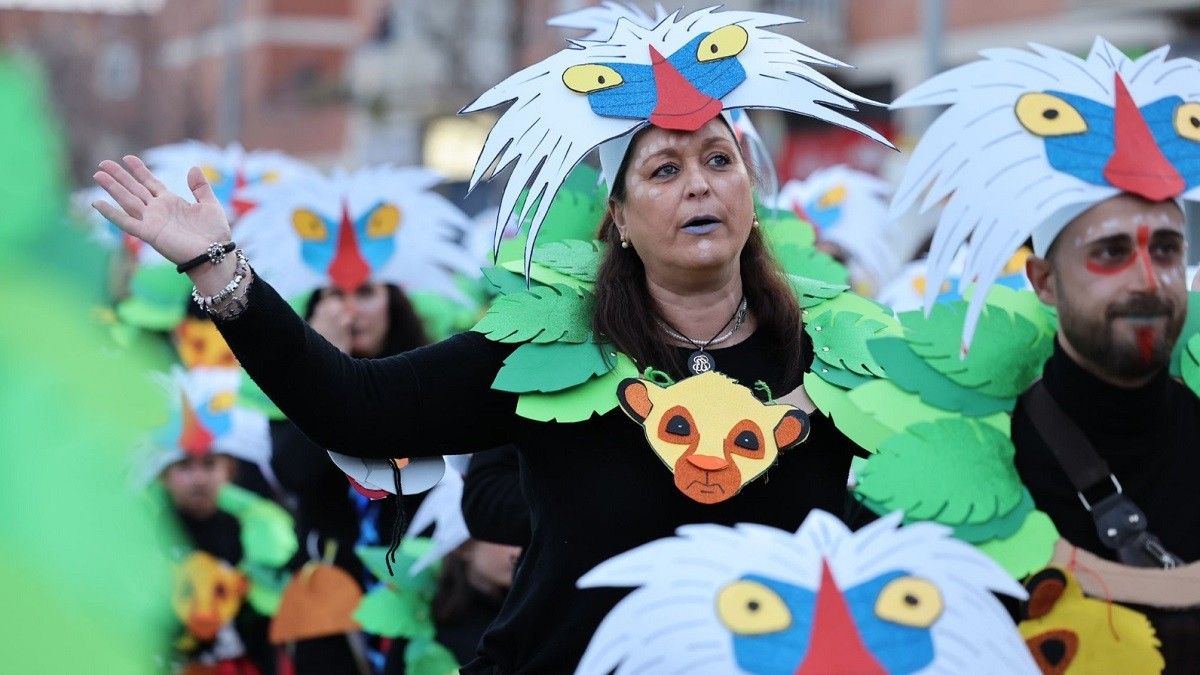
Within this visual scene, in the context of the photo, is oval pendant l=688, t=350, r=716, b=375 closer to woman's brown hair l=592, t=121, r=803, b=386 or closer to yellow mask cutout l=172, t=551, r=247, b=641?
woman's brown hair l=592, t=121, r=803, b=386

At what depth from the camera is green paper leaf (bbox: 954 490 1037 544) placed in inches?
122

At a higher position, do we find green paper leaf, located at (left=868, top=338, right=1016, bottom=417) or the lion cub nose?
green paper leaf, located at (left=868, top=338, right=1016, bottom=417)

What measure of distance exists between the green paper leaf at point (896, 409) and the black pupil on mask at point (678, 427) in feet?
1.11

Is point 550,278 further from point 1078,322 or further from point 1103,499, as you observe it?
point 1103,499

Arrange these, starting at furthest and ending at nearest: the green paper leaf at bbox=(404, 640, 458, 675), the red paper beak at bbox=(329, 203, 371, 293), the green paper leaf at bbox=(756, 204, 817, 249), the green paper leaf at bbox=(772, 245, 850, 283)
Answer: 1. the red paper beak at bbox=(329, 203, 371, 293)
2. the green paper leaf at bbox=(404, 640, 458, 675)
3. the green paper leaf at bbox=(756, 204, 817, 249)
4. the green paper leaf at bbox=(772, 245, 850, 283)

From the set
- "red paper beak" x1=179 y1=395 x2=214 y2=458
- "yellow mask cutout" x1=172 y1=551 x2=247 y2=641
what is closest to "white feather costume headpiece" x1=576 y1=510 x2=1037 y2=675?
"yellow mask cutout" x1=172 y1=551 x2=247 y2=641

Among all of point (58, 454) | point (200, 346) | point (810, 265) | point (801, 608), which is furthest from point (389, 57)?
point (58, 454)

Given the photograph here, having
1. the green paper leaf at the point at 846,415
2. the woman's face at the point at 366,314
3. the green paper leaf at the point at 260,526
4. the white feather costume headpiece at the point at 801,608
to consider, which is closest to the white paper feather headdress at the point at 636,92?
the green paper leaf at the point at 846,415

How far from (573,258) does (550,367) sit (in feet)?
1.34

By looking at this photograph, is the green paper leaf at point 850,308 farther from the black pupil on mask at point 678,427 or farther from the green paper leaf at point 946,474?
the black pupil on mask at point 678,427

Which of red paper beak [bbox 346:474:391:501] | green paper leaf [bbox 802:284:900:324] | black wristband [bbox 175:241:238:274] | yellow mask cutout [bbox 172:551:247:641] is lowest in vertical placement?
yellow mask cutout [bbox 172:551:247:641]

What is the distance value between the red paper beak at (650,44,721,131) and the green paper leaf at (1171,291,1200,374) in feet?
3.03

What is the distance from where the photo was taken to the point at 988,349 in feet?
11.0

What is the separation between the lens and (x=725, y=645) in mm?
2457
